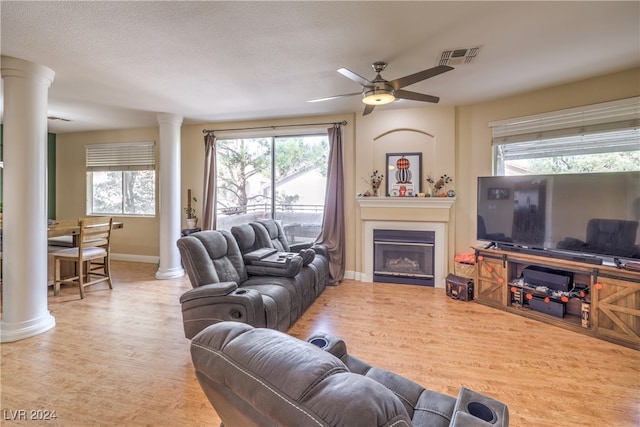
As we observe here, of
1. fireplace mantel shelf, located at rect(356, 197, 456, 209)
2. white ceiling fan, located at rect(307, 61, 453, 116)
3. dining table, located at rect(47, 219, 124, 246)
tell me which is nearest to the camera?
white ceiling fan, located at rect(307, 61, 453, 116)

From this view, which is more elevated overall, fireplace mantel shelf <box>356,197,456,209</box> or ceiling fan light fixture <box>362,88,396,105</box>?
ceiling fan light fixture <box>362,88,396,105</box>

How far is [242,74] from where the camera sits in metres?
3.21

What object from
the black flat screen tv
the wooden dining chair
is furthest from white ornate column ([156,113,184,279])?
the black flat screen tv

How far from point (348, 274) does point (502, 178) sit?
258 cm

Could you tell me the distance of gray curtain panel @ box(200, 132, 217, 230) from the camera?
534cm

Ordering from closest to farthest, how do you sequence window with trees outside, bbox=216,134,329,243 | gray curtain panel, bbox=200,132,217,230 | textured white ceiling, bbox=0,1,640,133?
textured white ceiling, bbox=0,1,640,133 → window with trees outside, bbox=216,134,329,243 → gray curtain panel, bbox=200,132,217,230

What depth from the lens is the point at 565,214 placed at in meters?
3.20

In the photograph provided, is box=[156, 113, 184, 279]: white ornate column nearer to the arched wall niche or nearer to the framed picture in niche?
the arched wall niche

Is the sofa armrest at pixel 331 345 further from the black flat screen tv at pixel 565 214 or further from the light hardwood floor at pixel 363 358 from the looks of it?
the black flat screen tv at pixel 565 214

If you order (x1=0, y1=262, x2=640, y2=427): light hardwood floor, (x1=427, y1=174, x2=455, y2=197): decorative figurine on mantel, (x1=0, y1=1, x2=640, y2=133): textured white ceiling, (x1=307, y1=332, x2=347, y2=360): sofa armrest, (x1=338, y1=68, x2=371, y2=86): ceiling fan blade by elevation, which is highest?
(x1=0, y1=1, x2=640, y2=133): textured white ceiling

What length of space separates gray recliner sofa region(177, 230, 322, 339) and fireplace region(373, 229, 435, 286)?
1.64 meters

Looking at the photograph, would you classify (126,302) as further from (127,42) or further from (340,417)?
(340,417)

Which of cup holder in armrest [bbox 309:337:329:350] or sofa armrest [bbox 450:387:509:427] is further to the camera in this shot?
cup holder in armrest [bbox 309:337:329:350]

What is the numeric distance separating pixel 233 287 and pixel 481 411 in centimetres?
190
